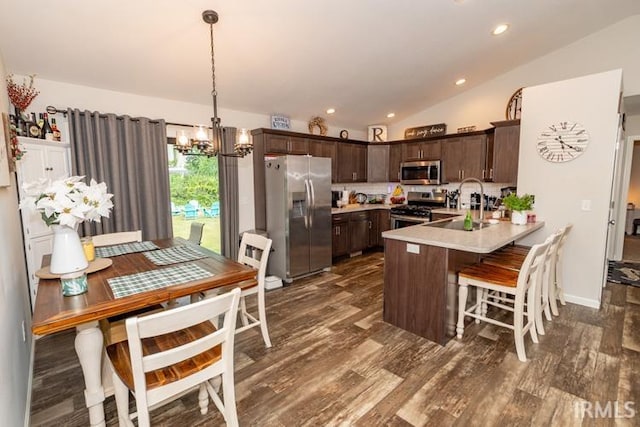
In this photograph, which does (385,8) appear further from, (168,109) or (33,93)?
(33,93)

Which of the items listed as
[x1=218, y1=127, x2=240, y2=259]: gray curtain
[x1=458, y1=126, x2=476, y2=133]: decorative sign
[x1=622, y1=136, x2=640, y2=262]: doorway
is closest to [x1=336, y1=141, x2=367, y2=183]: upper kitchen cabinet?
[x1=458, y1=126, x2=476, y2=133]: decorative sign

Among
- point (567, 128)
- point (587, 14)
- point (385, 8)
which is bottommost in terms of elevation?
point (567, 128)

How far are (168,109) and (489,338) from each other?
4.38 m

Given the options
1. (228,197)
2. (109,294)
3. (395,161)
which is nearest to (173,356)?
(109,294)

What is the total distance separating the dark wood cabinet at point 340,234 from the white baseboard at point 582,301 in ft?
9.98

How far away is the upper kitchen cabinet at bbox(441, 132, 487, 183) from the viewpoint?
4.82 m

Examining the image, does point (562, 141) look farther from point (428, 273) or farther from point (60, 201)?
point (60, 201)

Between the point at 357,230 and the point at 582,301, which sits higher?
the point at 357,230

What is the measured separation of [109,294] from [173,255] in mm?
802

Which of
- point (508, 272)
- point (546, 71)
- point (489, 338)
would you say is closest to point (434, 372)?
point (489, 338)

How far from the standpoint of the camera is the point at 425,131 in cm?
564

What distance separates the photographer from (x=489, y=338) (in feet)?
8.91

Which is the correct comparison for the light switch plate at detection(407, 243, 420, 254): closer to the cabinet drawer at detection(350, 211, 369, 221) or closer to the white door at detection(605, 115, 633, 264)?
the cabinet drawer at detection(350, 211, 369, 221)

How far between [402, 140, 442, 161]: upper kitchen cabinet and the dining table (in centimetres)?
444
